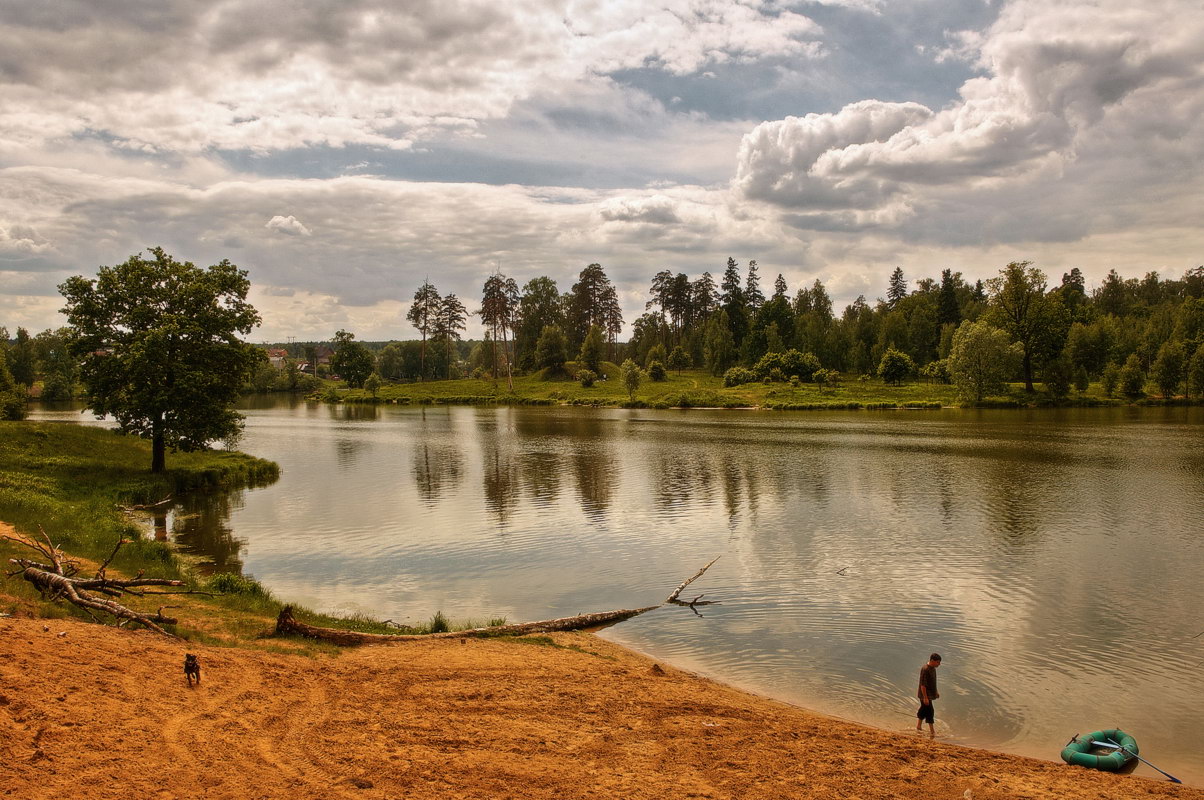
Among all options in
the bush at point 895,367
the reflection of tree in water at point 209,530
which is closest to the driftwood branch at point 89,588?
the reflection of tree in water at point 209,530

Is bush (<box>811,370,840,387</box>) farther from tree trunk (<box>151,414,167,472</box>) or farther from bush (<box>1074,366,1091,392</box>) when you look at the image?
tree trunk (<box>151,414,167,472</box>)

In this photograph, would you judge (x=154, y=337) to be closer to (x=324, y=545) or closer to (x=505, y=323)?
(x=324, y=545)

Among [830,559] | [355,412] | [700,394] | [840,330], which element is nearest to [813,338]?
[840,330]

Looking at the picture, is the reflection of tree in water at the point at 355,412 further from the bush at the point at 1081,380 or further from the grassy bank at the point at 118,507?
the bush at the point at 1081,380

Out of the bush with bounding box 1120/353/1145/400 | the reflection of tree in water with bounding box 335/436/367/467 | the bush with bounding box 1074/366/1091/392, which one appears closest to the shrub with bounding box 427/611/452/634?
the reflection of tree in water with bounding box 335/436/367/467

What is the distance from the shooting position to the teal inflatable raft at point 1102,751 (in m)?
11.3

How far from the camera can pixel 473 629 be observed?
16.3 meters

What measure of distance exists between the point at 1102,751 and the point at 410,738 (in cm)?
1075

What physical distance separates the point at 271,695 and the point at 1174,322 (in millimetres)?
139775

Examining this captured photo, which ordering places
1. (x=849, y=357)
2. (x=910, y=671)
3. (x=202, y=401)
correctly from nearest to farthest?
(x=910, y=671) → (x=202, y=401) → (x=849, y=357)

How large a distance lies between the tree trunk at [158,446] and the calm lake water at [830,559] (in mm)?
4154

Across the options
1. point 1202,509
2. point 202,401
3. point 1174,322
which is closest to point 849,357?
point 1174,322

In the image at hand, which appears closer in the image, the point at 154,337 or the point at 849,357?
the point at 154,337

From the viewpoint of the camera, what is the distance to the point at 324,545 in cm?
2614
